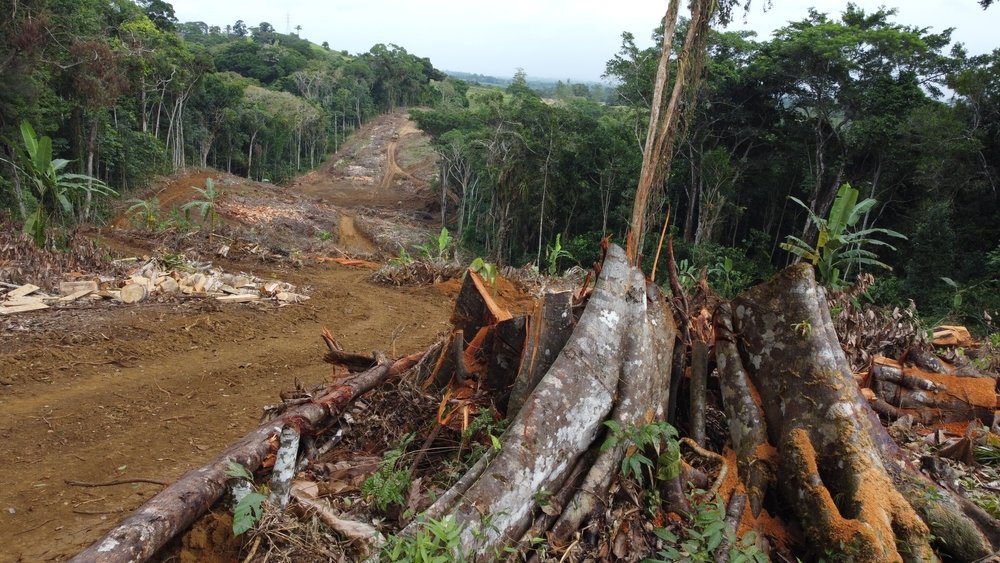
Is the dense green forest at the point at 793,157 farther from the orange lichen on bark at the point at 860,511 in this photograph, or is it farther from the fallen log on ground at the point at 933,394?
the orange lichen on bark at the point at 860,511

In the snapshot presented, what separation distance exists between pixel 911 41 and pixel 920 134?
4.07 meters

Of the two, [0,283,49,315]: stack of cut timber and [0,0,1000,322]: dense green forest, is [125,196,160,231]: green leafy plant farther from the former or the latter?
[0,283,49,315]: stack of cut timber

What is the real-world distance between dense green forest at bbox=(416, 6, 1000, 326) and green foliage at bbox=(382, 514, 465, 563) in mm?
13769

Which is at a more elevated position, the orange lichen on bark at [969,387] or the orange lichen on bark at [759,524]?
the orange lichen on bark at [969,387]

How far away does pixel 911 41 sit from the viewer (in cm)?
2095

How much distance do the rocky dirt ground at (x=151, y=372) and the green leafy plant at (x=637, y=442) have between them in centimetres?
286

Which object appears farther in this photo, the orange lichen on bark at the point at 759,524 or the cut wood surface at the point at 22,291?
the cut wood surface at the point at 22,291

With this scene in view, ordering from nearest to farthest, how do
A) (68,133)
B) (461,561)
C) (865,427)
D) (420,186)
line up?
(461,561), (865,427), (68,133), (420,186)

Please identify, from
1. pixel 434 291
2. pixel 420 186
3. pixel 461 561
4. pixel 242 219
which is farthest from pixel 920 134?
pixel 420 186

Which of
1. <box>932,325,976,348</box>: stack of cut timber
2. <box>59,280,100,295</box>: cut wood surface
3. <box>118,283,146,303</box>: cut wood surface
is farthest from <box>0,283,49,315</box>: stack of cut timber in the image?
<box>932,325,976,348</box>: stack of cut timber

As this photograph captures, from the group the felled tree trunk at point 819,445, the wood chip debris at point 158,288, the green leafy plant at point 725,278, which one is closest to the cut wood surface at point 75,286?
the wood chip debris at point 158,288

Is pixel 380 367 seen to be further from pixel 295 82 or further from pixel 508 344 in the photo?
pixel 295 82

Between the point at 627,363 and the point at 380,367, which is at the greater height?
the point at 627,363

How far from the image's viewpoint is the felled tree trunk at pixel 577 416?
2578 millimetres
